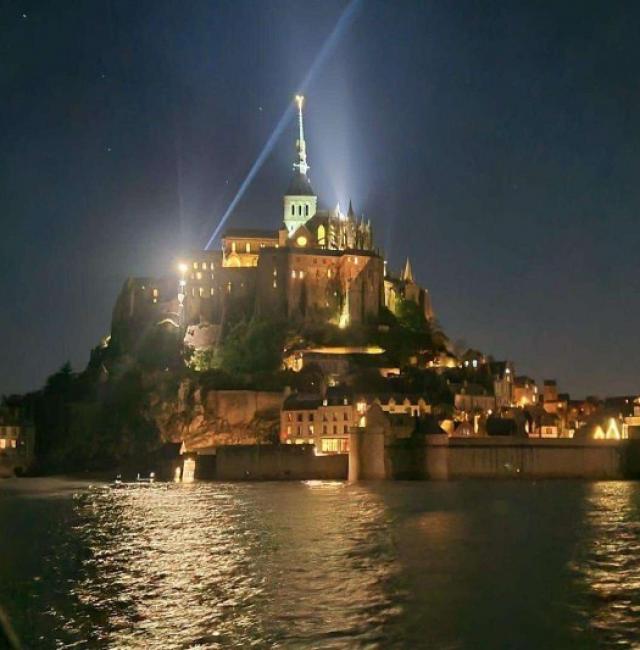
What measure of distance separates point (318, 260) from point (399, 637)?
280ft

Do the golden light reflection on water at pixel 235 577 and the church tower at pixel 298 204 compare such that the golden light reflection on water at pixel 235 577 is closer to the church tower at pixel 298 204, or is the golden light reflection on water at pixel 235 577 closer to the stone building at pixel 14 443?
the stone building at pixel 14 443

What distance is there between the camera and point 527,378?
347ft

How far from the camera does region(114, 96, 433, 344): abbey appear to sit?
100m

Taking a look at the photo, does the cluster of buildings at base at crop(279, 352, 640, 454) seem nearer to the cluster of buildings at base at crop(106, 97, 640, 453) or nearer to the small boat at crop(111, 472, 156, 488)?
the cluster of buildings at base at crop(106, 97, 640, 453)

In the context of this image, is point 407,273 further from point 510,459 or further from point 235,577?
point 235,577

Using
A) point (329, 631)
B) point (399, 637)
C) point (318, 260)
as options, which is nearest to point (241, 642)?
point (329, 631)

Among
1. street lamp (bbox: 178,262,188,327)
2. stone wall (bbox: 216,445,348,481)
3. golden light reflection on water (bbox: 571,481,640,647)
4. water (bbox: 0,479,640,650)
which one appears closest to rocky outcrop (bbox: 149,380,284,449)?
stone wall (bbox: 216,445,348,481)

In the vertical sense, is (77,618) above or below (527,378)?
below

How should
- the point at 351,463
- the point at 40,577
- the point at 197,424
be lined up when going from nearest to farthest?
the point at 40,577 < the point at 351,463 < the point at 197,424

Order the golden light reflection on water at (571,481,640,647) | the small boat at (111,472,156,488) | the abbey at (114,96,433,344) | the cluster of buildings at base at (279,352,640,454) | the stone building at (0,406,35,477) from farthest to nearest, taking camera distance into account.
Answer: the abbey at (114,96,433,344) → the stone building at (0,406,35,477) → the small boat at (111,472,156,488) → the cluster of buildings at base at (279,352,640,454) → the golden light reflection on water at (571,481,640,647)

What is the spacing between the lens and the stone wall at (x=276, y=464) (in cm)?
6975

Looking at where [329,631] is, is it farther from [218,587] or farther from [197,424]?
[197,424]

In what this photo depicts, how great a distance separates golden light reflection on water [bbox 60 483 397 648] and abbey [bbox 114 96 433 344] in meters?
53.8

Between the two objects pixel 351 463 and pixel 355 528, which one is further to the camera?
pixel 351 463
